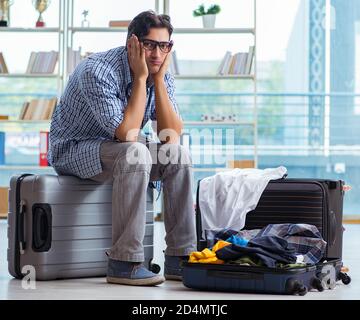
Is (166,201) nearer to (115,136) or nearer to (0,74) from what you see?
(115,136)

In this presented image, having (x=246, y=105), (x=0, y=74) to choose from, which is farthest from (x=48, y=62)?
(x=246, y=105)

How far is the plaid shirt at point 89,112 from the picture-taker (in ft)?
8.62

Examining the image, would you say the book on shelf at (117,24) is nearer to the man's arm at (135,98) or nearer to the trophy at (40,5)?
the trophy at (40,5)

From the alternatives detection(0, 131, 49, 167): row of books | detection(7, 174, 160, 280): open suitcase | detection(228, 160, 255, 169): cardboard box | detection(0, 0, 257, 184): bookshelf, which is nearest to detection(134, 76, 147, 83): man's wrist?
detection(7, 174, 160, 280): open suitcase

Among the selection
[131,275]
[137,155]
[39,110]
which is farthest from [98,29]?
[131,275]

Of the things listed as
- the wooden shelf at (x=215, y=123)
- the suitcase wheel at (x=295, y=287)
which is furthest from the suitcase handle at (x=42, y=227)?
the wooden shelf at (x=215, y=123)

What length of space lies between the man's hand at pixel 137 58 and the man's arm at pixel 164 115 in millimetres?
117

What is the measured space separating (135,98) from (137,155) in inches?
8.8

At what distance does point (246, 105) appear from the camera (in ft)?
22.2

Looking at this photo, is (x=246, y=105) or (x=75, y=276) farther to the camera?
(x=246, y=105)

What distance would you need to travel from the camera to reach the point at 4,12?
20.1 ft

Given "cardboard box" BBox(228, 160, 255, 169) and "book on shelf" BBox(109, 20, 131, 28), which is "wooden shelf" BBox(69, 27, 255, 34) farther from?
"cardboard box" BBox(228, 160, 255, 169)

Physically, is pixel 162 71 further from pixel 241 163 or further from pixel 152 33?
pixel 241 163

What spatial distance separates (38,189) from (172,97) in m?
0.59
